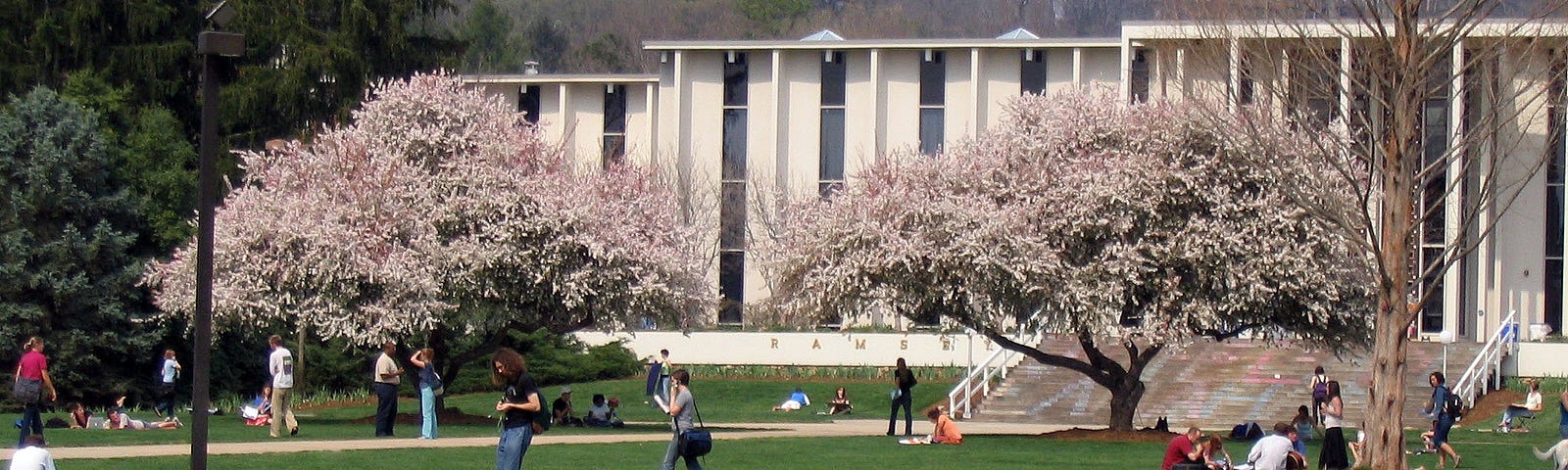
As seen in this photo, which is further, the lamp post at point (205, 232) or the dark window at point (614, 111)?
the dark window at point (614, 111)

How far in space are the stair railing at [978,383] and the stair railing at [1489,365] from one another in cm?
863

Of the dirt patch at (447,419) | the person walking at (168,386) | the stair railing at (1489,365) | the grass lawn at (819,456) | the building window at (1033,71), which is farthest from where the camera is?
the building window at (1033,71)

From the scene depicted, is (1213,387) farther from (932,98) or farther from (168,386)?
(168,386)

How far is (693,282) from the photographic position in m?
31.8

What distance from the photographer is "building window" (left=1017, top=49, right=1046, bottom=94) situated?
59.6 m

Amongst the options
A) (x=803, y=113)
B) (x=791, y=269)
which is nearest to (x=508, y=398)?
(x=791, y=269)

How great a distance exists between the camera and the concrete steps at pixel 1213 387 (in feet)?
134

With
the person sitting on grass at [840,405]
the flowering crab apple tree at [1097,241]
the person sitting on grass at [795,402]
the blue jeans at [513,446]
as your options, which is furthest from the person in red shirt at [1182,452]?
the person sitting on grass at [795,402]

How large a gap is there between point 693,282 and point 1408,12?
38.9ft

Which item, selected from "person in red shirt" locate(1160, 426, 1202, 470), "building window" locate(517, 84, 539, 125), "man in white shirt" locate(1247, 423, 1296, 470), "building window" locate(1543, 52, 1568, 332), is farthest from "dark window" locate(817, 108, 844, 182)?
"man in white shirt" locate(1247, 423, 1296, 470)

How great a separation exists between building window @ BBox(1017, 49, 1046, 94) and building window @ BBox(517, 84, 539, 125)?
15557mm

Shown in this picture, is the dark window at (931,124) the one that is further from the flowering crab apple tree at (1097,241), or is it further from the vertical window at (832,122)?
the flowering crab apple tree at (1097,241)

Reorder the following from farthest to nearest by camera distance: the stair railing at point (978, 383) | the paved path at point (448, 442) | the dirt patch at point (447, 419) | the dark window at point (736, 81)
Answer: the dark window at point (736, 81)
the stair railing at point (978, 383)
the dirt patch at point (447, 419)
the paved path at point (448, 442)

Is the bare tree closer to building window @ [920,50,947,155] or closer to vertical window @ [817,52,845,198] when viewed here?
building window @ [920,50,947,155]
